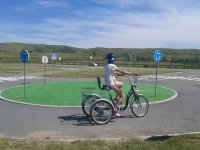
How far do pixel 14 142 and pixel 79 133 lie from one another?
5.76ft

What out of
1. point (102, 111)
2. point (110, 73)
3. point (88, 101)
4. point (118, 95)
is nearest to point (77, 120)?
point (88, 101)

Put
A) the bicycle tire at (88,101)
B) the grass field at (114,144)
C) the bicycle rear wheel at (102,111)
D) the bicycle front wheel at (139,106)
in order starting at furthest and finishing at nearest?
the bicycle front wheel at (139,106)
the bicycle tire at (88,101)
the bicycle rear wheel at (102,111)
the grass field at (114,144)

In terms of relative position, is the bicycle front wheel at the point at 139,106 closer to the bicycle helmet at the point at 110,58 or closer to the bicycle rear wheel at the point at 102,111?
the bicycle rear wheel at the point at 102,111

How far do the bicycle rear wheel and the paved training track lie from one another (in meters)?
0.22

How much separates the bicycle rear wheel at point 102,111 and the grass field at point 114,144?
92.8 inches

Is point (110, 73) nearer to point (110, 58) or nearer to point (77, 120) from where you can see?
point (110, 58)

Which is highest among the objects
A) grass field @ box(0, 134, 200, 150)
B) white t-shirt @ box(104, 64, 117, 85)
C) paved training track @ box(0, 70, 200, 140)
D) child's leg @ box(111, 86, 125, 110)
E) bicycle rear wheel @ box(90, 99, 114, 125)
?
white t-shirt @ box(104, 64, 117, 85)

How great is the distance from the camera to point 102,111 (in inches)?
381

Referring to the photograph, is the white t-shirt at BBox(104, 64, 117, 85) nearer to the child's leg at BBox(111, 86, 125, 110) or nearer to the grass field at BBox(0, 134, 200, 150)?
the child's leg at BBox(111, 86, 125, 110)

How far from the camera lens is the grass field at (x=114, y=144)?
6754 millimetres

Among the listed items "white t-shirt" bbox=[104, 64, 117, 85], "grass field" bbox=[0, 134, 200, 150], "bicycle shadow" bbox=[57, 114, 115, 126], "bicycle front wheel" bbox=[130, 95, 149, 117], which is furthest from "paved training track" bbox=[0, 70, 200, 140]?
"white t-shirt" bbox=[104, 64, 117, 85]

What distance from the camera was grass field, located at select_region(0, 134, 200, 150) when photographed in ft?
22.2

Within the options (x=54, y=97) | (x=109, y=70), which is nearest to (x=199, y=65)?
(x=54, y=97)

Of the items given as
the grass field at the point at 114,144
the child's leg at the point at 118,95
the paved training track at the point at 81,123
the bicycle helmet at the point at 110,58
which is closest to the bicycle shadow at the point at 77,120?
the paved training track at the point at 81,123
